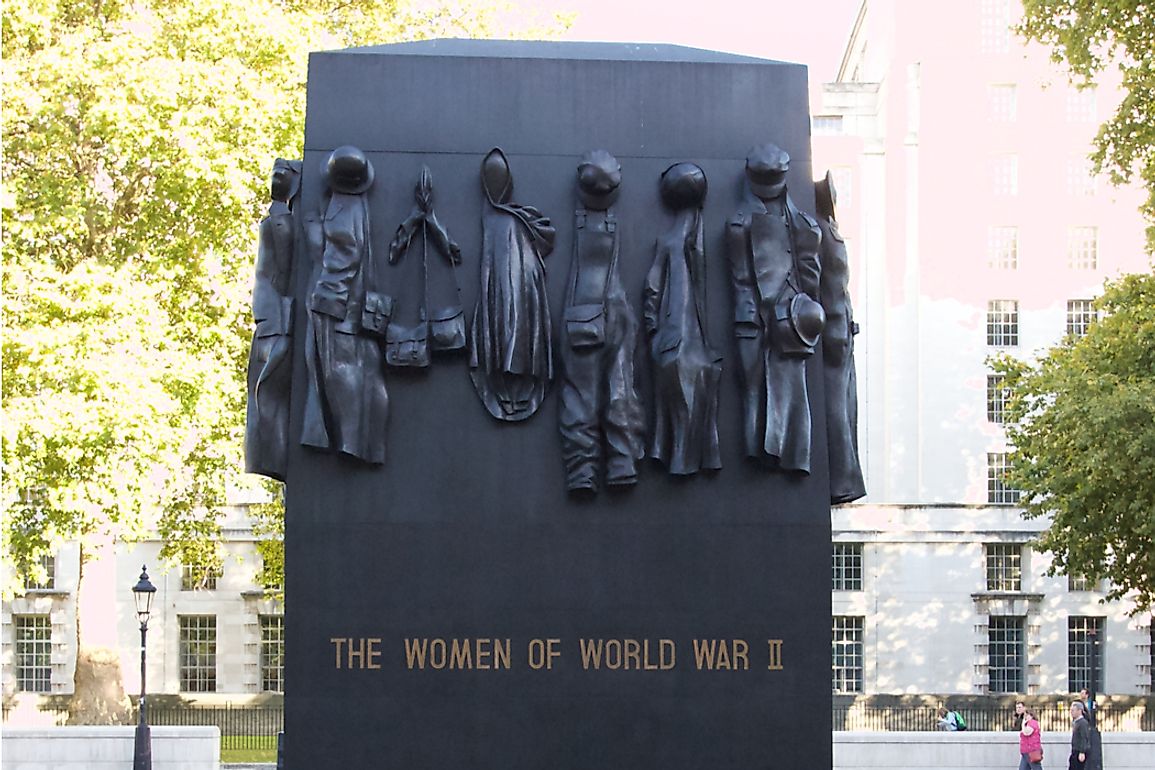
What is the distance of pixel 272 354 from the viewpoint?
377 inches

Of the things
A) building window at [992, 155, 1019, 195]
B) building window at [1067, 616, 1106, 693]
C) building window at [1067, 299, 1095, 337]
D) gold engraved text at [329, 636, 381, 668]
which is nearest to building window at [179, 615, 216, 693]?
building window at [1067, 616, 1106, 693]

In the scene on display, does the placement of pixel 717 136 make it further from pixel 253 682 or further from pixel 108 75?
pixel 253 682

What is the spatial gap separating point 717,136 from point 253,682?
4620cm

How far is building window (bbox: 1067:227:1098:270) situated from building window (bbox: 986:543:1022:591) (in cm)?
1011

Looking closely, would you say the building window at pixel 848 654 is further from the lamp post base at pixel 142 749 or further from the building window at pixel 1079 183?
the lamp post base at pixel 142 749

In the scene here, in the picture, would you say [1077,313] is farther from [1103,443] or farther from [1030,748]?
[1030,748]

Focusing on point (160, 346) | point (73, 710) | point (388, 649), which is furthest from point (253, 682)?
point (388, 649)

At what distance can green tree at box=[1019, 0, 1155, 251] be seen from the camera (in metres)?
24.8

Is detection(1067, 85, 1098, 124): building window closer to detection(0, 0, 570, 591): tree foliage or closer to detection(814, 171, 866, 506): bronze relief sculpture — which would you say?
detection(0, 0, 570, 591): tree foliage

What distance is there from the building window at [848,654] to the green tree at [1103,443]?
21.6 m

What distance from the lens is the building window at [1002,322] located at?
5697 cm

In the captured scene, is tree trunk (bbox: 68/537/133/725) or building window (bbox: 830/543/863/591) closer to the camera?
tree trunk (bbox: 68/537/133/725)

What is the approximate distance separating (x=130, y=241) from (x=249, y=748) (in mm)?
12482

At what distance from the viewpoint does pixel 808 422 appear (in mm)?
9695
